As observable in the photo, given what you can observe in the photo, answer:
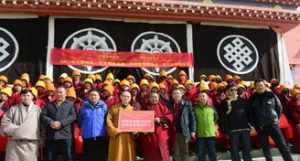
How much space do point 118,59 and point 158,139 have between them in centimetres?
403

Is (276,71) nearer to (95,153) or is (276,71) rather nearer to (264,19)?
(264,19)

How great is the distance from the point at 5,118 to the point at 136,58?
4.74 meters

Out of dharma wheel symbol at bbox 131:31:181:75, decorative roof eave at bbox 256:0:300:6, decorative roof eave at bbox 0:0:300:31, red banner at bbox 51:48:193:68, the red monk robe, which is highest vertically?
decorative roof eave at bbox 256:0:300:6

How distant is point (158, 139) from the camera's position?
729 centimetres

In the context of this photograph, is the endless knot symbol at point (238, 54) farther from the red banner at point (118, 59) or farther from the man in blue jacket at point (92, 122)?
the man in blue jacket at point (92, 122)

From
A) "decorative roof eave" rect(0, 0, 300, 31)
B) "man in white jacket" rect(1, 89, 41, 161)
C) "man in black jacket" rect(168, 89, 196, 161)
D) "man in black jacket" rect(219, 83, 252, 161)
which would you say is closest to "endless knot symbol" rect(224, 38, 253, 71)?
"decorative roof eave" rect(0, 0, 300, 31)

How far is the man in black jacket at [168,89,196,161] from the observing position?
24.0ft

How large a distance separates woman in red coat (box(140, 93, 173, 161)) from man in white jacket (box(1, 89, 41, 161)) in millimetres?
1757

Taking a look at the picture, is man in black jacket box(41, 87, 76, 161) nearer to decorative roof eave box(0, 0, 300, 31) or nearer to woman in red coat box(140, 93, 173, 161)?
woman in red coat box(140, 93, 173, 161)

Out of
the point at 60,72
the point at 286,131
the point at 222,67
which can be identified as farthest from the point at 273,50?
the point at 60,72

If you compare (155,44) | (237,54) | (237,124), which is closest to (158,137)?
(237,124)

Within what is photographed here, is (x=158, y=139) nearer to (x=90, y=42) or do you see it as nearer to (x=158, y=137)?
(x=158, y=137)

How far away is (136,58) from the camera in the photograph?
1105 cm

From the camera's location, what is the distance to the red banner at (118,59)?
1059 centimetres
